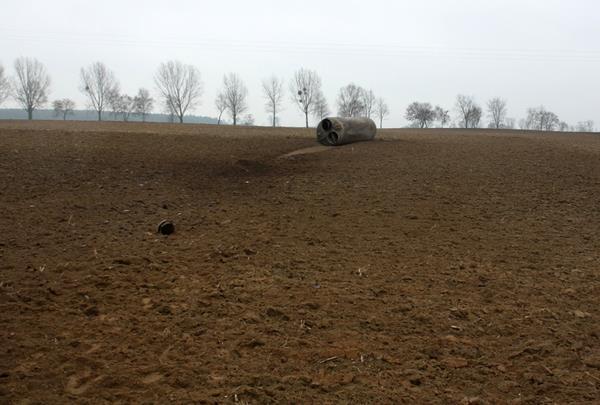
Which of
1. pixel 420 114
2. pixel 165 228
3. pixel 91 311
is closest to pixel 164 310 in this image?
pixel 91 311

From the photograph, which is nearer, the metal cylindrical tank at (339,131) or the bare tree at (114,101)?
the metal cylindrical tank at (339,131)

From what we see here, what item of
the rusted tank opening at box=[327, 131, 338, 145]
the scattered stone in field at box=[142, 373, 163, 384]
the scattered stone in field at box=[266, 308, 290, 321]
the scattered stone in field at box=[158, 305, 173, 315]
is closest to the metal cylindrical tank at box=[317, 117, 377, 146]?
the rusted tank opening at box=[327, 131, 338, 145]

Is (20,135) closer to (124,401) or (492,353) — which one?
(124,401)

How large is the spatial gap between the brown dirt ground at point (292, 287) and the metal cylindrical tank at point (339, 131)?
442 cm

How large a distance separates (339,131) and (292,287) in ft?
32.3

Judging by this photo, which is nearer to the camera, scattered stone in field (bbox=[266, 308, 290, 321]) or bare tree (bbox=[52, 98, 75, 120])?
scattered stone in field (bbox=[266, 308, 290, 321])

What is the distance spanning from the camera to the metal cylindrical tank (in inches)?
556

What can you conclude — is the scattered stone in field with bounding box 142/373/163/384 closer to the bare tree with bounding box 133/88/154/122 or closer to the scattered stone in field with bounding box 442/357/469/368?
the scattered stone in field with bounding box 442/357/469/368

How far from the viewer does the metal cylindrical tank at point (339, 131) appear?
556 inches

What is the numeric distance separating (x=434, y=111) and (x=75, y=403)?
68.1m

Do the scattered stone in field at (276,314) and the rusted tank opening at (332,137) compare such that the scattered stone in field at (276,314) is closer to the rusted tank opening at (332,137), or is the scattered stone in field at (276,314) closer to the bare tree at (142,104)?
the rusted tank opening at (332,137)

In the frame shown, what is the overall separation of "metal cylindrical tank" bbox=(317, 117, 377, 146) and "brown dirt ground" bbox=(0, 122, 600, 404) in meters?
4.42

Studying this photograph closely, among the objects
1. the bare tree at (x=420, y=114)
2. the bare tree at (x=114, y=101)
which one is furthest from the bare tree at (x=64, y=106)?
the bare tree at (x=420, y=114)

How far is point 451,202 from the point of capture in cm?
828
